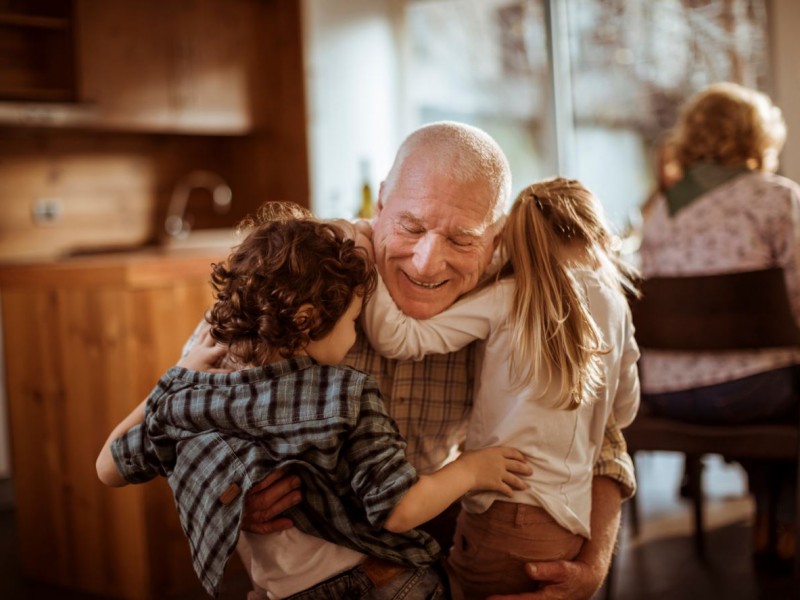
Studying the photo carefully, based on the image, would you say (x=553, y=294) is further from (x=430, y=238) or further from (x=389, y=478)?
(x=389, y=478)

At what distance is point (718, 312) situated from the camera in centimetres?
262

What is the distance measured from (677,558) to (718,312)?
1.05 metres

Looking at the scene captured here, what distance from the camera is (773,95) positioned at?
4.43 m

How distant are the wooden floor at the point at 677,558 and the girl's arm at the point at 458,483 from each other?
1.12 meters

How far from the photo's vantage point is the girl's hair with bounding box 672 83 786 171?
303cm

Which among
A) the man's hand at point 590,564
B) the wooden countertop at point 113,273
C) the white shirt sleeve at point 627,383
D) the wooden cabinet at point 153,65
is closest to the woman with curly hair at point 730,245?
the white shirt sleeve at point 627,383

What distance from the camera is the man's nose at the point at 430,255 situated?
1.48m

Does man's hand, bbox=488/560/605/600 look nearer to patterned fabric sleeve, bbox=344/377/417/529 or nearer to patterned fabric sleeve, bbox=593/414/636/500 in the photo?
patterned fabric sleeve, bbox=593/414/636/500

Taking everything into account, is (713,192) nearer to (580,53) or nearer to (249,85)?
(580,53)

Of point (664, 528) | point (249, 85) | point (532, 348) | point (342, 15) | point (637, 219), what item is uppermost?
point (342, 15)

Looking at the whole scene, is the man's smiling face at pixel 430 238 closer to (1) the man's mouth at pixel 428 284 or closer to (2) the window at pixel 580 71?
(1) the man's mouth at pixel 428 284

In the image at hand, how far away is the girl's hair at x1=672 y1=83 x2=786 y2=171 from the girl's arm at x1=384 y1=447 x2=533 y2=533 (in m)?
1.92

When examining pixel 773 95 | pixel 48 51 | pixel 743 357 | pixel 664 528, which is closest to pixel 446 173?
pixel 743 357

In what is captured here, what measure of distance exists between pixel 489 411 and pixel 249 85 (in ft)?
14.6
